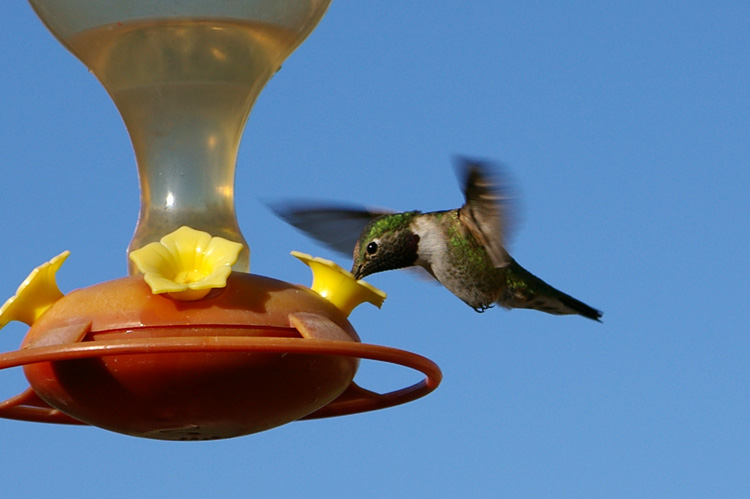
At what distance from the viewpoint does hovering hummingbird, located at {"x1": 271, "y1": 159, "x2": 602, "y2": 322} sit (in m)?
6.08

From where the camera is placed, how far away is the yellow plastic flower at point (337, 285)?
13.2 feet

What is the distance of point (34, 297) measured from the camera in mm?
3746

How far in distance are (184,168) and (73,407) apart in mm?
1157

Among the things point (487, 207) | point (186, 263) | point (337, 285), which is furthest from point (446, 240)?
point (186, 263)

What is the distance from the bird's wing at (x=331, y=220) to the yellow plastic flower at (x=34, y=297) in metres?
2.77

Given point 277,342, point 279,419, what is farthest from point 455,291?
point 277,342

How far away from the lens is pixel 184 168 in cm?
442

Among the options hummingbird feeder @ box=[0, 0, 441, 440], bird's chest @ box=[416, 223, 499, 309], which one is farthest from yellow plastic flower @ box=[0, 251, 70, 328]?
bird's chest @ box=[416, 223, 499, 309]

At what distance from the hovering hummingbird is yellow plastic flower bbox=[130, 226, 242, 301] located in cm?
213

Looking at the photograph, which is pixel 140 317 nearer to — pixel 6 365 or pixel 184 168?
pixel 6 365

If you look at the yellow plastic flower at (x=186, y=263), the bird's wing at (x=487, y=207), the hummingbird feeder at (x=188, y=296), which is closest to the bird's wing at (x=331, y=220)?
the bird's wing at (x=487, y=207)

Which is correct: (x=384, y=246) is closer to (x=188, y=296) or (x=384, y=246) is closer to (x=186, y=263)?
(x=186, y=263)

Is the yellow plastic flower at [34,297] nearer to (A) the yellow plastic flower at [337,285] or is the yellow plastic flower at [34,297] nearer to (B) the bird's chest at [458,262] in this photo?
(A) the yellow plastic flower at [337,285]

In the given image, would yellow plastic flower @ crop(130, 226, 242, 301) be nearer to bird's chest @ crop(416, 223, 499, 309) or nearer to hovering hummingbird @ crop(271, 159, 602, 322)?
hovering hummingbird @ crop(271, 159, 602, 322)
